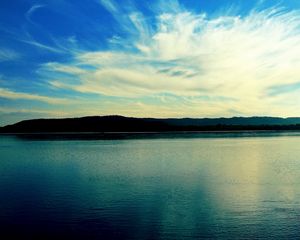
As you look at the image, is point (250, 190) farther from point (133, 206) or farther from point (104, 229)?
point (104, 229)

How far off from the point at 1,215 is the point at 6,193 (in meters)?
A: 5.25

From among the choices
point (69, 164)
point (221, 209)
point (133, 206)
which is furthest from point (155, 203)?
point (69, 164)

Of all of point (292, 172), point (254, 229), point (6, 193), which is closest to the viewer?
point (254, 229)

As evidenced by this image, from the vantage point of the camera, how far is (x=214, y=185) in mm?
23016

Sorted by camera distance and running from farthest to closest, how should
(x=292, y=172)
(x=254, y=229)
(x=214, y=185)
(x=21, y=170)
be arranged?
(x=21, y=170) → (x=292, y=172) → (x=214, y=185) → (x=254, y=229)

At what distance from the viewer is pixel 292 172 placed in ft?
94.5

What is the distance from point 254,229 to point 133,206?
5.70 meters

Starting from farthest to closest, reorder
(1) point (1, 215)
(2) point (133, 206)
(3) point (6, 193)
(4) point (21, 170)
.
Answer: (4) point (21, 170) → (3) point (6, 193) → (2) point (133, 206) → (1) point (1, 215)

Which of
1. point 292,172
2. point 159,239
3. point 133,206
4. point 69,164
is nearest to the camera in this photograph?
point 159,239

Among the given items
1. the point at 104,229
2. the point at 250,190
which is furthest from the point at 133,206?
the point at 250,190

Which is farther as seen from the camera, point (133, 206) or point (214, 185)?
point (214, 185)

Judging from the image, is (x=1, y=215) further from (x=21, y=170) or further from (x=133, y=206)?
A: (x=21, y=170)

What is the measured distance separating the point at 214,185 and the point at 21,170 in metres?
17.1

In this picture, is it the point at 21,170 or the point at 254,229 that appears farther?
the point at 21,170
